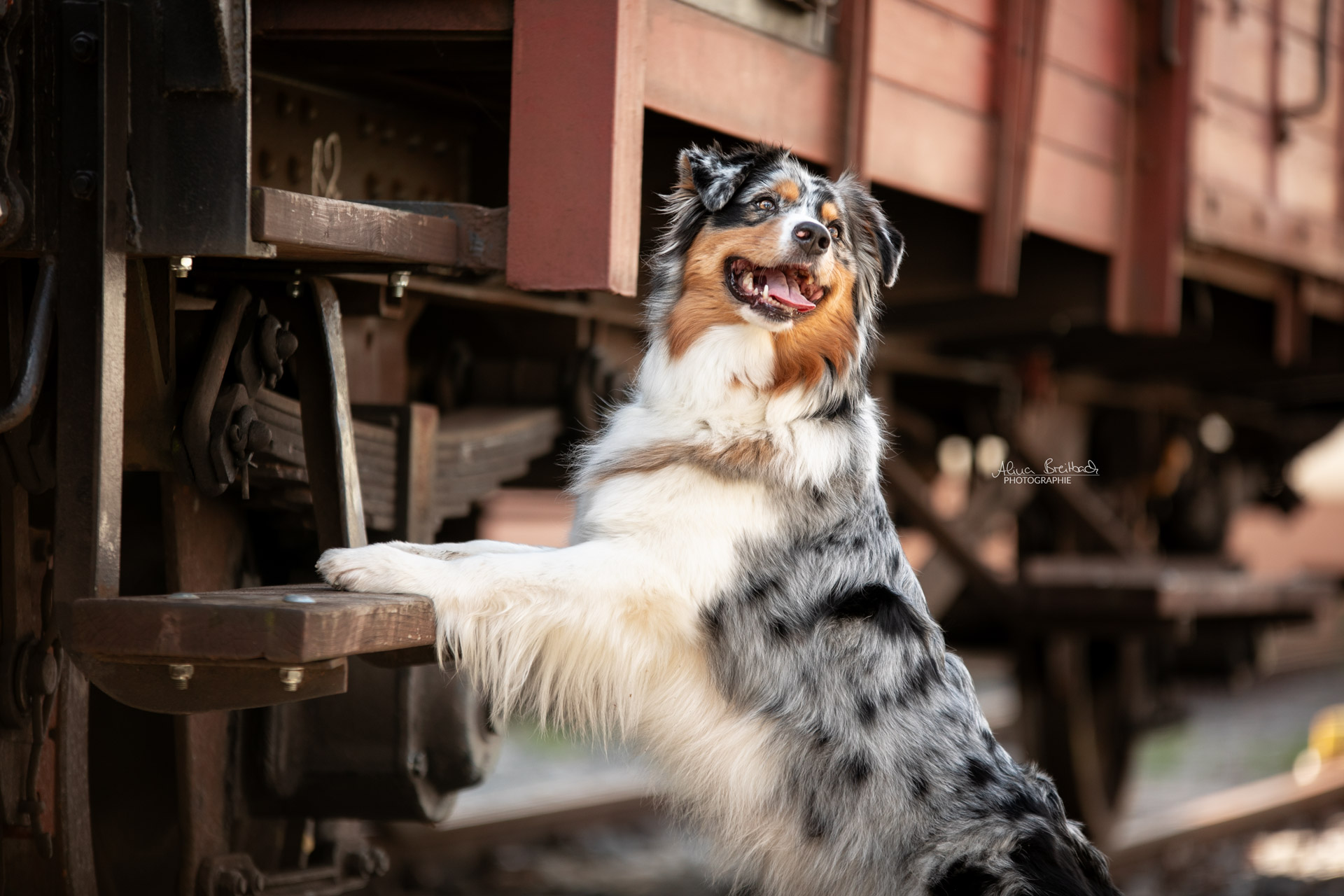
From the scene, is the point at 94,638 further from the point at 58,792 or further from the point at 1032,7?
the point at 1032,7

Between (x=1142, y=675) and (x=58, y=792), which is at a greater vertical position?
(x=58, y=792)

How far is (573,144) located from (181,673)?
126 cm

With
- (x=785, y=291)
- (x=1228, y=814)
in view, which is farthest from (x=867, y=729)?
(x=1228, y=814)

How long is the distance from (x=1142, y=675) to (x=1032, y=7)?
3.50 metres

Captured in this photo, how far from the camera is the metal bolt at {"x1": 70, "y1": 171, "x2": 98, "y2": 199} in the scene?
7.30ft

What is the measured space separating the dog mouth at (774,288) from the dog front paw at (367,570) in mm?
922

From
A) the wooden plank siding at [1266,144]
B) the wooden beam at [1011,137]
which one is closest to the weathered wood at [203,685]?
the wooden beam at [1011,137]

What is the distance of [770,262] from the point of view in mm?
2832

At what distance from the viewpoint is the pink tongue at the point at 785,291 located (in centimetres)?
287

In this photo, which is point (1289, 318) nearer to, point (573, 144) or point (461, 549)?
point (573, 144)

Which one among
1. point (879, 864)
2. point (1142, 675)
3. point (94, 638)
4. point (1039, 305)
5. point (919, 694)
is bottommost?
point (1142, 675)

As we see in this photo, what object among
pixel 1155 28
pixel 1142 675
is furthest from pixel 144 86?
pixel 1142 675

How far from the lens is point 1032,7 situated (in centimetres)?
426

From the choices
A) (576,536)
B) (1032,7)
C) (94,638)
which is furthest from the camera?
(1032,7)
